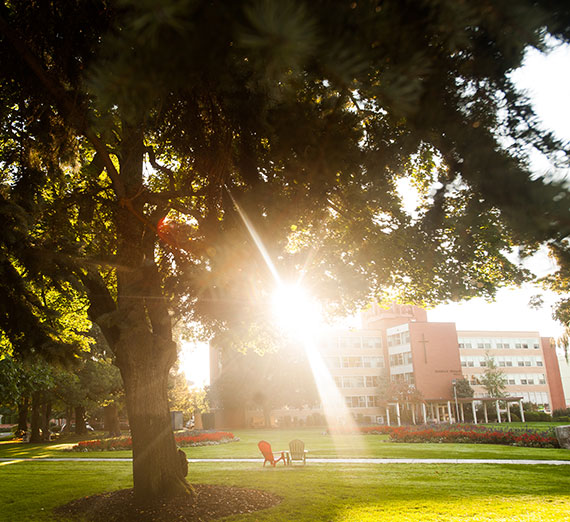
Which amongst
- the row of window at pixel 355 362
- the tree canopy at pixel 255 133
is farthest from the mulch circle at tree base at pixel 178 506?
the row of window at pixel 355 362

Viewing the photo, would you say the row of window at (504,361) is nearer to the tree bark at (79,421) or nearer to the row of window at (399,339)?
the row of window at (399,339)

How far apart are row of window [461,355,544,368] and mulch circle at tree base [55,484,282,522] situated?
72.4 metres

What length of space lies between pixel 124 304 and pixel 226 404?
5522cm

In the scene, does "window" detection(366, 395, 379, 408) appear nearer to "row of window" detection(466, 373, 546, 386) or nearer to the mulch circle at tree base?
"row of window" detection(466, 373, 546, 386)

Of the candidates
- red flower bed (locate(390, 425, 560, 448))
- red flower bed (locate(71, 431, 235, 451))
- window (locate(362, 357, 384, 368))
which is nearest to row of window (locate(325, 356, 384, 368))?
window (locate(362, 357, 384, 368))

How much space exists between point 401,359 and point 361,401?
8983 millimetres

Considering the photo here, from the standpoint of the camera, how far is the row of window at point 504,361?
7556 cm

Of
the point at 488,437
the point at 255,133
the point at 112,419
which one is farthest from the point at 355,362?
the point at 255,133

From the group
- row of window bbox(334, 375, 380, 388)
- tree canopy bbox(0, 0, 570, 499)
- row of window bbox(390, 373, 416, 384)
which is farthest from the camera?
row of window bbox(334, 375, 380, 388)

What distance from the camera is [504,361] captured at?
253 feet

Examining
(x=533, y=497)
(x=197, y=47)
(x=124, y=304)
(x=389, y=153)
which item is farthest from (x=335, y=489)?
(x=197, y=47)

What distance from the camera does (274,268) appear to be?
21.9 ft

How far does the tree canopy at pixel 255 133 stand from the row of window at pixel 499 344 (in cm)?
7090

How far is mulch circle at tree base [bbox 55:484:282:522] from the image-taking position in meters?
8.56
